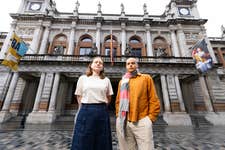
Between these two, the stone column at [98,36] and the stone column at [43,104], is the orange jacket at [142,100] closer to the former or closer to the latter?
the stone column at [43,104]

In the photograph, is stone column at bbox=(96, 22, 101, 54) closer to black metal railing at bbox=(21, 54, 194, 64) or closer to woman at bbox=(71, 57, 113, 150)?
black metal railing at bbox=(21, 54, 194, 64)

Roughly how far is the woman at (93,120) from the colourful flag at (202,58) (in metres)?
13.5

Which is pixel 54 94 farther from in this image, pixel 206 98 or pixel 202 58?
pixel 206 98

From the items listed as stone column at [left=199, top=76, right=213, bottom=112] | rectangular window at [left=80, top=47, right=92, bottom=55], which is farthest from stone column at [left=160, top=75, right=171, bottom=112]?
rectangular window at [left=80, top=47, right=92, bottom=55]

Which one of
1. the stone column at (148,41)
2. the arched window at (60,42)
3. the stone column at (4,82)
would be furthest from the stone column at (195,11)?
the stone column at (4,82)

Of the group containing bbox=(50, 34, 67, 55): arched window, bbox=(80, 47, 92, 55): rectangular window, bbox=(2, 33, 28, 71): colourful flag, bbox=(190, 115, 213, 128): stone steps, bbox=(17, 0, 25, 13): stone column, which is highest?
bbox=(17, 0, 25, 13): stone column

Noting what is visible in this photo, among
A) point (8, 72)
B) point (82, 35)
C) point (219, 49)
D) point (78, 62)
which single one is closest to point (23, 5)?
point (82, 35)

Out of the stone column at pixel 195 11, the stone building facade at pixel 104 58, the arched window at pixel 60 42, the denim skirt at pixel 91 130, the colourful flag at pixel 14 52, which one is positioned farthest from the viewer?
the stone column at pixel 195 11

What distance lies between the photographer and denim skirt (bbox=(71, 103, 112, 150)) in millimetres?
2012

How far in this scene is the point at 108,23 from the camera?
1870cm

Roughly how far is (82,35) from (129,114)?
18.1 meters

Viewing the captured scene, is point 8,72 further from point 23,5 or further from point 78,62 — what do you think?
point 23,5

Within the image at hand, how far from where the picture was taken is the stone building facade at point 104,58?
1291cm

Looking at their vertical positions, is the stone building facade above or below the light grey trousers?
above
